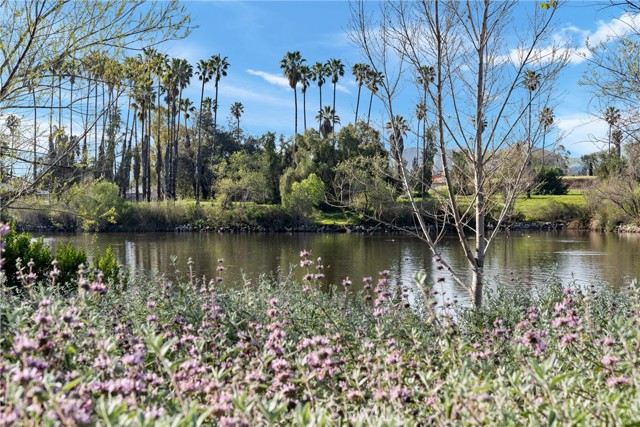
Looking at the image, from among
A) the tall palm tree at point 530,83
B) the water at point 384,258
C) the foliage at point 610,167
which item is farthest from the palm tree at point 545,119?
the foliage at point 610,167

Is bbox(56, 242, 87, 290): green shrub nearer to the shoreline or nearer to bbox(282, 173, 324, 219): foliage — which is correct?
the shoreline

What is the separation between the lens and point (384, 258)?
30.7 metres

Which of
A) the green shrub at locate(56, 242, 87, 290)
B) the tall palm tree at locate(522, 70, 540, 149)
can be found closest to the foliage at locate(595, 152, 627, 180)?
the tall palm tree at locate(522, 70, 540, 149)

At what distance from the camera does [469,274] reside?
22266 millimetres

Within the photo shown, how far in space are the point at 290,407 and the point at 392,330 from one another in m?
2.64

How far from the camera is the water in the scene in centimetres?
2258

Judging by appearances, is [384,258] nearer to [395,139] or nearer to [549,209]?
[395,139]

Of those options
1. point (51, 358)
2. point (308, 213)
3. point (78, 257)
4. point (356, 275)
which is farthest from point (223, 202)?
point (51, 358)

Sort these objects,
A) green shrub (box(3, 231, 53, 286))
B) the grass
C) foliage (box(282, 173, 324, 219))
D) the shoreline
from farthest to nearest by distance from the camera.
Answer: the grass < foliage (box(282, 173, 324, 219)) < the shoreline < green shrub (box(3, 231, 53, 286))

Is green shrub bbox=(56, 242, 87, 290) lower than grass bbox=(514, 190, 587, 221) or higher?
lower

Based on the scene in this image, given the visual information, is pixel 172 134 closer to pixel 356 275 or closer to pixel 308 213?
pixel 308 213

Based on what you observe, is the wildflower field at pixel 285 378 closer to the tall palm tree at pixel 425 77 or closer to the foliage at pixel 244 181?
the tall palm tree at pixel 425 77

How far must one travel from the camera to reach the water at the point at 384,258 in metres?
22.6

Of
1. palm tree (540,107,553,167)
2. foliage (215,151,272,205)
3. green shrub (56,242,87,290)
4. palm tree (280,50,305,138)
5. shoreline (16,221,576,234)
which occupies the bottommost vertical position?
shoreline (16,221,576,234)
